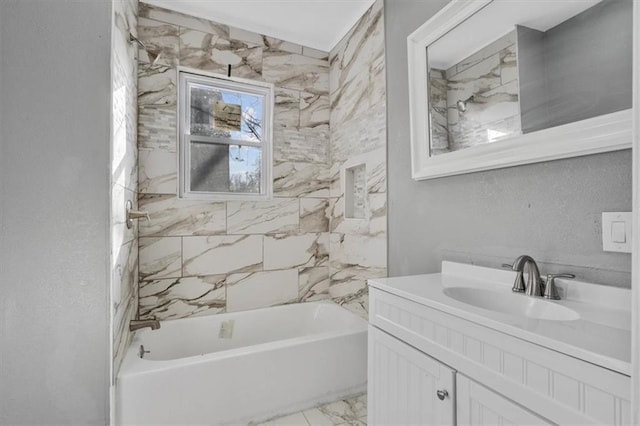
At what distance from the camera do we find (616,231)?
0.93 metres

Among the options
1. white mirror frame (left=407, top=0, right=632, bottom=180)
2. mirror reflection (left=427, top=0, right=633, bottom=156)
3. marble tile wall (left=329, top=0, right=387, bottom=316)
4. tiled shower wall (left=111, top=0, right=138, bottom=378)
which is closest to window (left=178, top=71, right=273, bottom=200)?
tiled shower wall (left=111, top=0, right=138, bottom=378)

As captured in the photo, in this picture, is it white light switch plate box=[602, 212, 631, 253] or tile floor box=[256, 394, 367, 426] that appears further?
tile floor box=[256, 394, 367, 426]

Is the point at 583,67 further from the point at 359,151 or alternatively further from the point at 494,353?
the point at 359,151

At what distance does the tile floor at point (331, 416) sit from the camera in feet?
5.70

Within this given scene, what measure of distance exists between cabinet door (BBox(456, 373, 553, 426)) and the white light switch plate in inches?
23.0

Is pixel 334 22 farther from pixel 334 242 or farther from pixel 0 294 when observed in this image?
pixel 0 294

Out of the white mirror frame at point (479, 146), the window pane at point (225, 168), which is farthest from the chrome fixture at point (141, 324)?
the white mirror frame at point (479, 146)

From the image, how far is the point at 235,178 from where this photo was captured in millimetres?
2518

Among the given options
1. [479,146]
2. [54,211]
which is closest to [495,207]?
[479,146]

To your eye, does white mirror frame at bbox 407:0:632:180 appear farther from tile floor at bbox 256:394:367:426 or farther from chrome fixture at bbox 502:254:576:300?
tile floor at bbox 256:394:367:426

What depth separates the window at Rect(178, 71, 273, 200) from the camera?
235 centimetres

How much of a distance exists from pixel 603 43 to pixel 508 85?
30 cm

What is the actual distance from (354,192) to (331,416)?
157cm

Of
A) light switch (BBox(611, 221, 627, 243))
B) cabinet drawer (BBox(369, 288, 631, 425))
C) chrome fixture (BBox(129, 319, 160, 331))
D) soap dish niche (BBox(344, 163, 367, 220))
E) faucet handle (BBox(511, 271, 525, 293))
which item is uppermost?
soap dish niche (BBox(344, 163, 367, 220))
